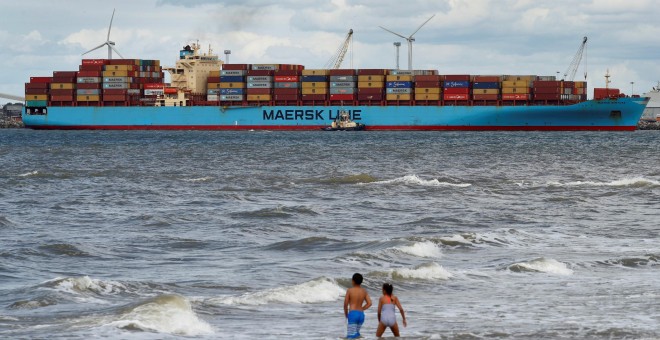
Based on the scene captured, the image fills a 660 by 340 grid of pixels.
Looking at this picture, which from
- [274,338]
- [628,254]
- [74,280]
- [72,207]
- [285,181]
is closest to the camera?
[274,338]

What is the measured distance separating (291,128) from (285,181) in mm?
106936

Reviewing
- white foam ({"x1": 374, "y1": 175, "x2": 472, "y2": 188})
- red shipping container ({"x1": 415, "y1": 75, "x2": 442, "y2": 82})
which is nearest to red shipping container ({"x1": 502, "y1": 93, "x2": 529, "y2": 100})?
red shipping container ({"x1": 415, "y1": 75, "x2": 442, "y2": 82})

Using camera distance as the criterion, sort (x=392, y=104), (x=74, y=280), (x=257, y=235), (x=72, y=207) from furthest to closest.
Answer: (x=392, y=104)
(x=72, y=207)
(x=257, y=235)
(x=74, y=280)

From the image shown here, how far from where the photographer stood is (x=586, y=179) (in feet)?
207

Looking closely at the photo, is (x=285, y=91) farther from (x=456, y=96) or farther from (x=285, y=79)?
(x=456, y=96)

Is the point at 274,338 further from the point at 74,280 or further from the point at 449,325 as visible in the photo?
the point at 74,280

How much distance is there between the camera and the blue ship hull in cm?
15800

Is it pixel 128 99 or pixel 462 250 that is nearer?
pixel 462 250

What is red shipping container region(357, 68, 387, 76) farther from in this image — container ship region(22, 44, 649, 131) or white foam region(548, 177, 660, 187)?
white foam region(548, 177, 660, 187)

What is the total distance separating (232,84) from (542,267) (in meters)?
140

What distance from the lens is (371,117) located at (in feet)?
537

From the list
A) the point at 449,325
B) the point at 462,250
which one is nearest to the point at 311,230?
the point at 462,250

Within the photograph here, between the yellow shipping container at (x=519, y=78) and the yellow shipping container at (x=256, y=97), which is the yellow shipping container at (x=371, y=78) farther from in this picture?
the yellow shipping container at (x=519, y=78)

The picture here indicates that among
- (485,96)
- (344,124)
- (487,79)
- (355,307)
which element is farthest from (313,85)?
(355,307)
